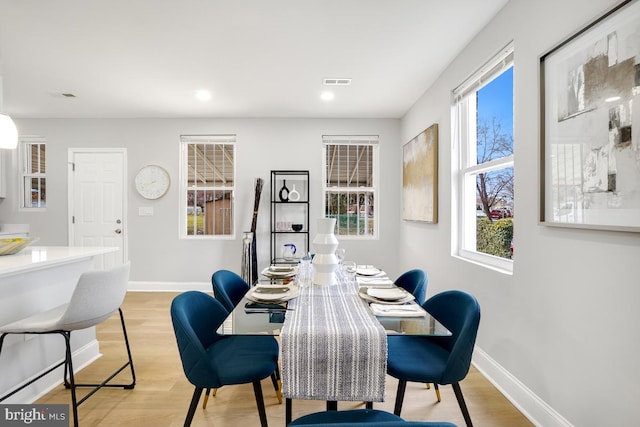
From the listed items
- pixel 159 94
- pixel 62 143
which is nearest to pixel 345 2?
pixel 159 94

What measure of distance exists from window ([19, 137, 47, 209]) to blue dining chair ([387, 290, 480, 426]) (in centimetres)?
566

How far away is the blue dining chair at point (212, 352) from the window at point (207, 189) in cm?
323

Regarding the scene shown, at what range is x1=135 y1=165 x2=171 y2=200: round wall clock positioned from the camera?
488cm

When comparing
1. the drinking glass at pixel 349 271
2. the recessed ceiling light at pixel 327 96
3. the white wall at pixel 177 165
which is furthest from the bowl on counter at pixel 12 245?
the recessed ceiling light at pixel 327 96

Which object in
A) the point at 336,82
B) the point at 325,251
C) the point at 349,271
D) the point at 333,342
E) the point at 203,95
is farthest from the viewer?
the point at 203,95

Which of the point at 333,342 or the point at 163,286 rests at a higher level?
the point at 333,342

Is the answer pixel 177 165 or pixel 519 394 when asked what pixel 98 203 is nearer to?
pixel 177 165

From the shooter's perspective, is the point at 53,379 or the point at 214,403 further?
the point at 53,379

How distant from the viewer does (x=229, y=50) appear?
2.82 m

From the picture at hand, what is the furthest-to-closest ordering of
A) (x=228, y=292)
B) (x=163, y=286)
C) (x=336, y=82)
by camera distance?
(x=163, y=286)
(x=336, y=82)
(x=228, y=292)

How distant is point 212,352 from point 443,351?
121 centimetres

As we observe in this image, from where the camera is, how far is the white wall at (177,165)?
4883 mm

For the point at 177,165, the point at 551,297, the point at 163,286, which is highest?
the point at 177,165

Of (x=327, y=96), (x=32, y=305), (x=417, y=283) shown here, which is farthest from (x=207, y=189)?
(x=417, y=283)
